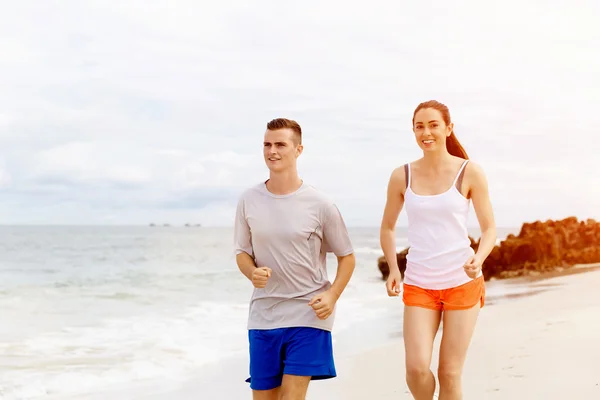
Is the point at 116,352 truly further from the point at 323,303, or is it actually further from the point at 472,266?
the point at 472,266

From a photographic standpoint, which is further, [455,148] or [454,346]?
[455,148]

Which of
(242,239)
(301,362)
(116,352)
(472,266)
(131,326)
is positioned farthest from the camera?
(131,326)

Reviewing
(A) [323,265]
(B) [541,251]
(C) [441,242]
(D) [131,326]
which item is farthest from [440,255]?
(B) [541,251]

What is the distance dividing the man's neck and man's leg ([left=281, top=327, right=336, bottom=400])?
79 centimetres

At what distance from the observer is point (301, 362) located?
4.12 meters

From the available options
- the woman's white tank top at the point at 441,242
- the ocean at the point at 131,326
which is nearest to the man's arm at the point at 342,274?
the woman's white tank top at the point at 441,242

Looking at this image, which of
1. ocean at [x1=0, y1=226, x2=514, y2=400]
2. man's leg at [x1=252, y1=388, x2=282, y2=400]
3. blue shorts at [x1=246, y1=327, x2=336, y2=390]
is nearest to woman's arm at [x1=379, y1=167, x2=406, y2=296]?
blue shorts at [x1=246, y1=327, x2=336, y2=390]

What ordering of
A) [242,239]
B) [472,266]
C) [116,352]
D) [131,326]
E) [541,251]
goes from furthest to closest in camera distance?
[541,251] < [131,326] < [116,352] < [242,239] < [472,266]

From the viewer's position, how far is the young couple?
415 cm

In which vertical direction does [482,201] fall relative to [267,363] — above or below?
above

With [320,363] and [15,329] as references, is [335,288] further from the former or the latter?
[15,329]

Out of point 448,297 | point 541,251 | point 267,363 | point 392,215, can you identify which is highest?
point 392,215

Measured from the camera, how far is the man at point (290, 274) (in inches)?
163

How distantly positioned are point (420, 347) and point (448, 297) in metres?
0.32
